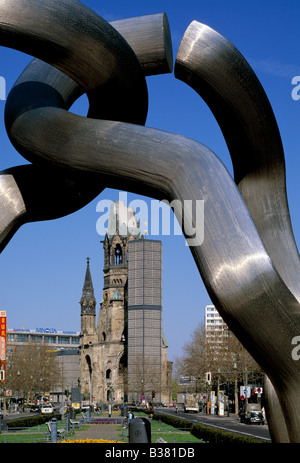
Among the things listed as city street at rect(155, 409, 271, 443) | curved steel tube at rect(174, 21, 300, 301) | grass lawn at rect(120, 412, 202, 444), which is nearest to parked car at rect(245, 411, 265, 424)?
city street at rect(155, 409, 271, 443)

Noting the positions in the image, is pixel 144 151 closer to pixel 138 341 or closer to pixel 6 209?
pixel 6 209

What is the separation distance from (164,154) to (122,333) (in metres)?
123

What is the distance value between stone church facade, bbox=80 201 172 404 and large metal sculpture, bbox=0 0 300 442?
316ft

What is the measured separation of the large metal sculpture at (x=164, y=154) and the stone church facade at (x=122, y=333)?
9633 cm

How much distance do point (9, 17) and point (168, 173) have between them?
222cm

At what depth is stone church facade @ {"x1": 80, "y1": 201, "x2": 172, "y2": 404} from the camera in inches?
4215

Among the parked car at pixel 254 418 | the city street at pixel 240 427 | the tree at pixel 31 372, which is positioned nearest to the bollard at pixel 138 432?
the city street at pixel 240 427

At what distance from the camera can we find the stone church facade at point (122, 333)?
351 feet

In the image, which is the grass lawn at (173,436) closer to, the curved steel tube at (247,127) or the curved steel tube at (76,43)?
the curved steel tube at (247,127)

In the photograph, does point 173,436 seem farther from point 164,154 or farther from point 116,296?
point 116,296

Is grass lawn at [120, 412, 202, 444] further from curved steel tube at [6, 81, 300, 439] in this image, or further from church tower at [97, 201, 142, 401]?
church tower at [97, 201, 142, 401]

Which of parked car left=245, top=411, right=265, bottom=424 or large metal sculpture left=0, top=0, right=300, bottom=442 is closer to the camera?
large metal sculpture left=0, top=0, right=300, bottom=442

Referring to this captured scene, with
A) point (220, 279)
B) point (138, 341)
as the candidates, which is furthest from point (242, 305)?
point (138, 341)

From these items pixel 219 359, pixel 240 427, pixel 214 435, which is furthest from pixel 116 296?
pixel 214 435
